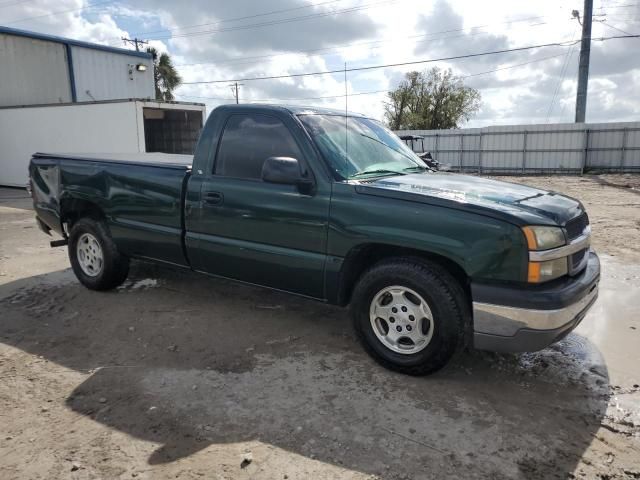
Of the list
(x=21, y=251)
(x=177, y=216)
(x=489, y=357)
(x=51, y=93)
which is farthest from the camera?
(x=51, y=93)

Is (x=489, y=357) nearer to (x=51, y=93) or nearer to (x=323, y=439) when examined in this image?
(x=323, y=439)

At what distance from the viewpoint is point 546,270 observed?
3.10 meters

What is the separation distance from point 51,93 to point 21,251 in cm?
1418

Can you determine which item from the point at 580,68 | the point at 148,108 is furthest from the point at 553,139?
the point at 148,108

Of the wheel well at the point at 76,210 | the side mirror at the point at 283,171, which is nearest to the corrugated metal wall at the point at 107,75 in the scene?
the wheel well at the point at 76,210

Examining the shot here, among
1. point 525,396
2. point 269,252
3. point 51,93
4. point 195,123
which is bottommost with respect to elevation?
point 525,396

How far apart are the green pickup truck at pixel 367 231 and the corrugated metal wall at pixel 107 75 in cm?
1766

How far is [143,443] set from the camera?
112 inches

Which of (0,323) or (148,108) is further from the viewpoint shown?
(148,108)

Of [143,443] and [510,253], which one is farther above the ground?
[510,253]

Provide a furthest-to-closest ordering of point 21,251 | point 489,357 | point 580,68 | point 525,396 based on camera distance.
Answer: point 580,68, point 21,251, point 489,357, point 525,396

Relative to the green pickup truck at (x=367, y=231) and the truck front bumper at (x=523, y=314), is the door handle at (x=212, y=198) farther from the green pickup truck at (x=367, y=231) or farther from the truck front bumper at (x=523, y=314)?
the truck front bumper at (x=523, y=314)

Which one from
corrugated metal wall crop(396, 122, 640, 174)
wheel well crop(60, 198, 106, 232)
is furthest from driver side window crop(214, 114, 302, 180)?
corrugated metal wall crop(396, 122, 640, 174)

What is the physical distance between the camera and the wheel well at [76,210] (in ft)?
17.9
